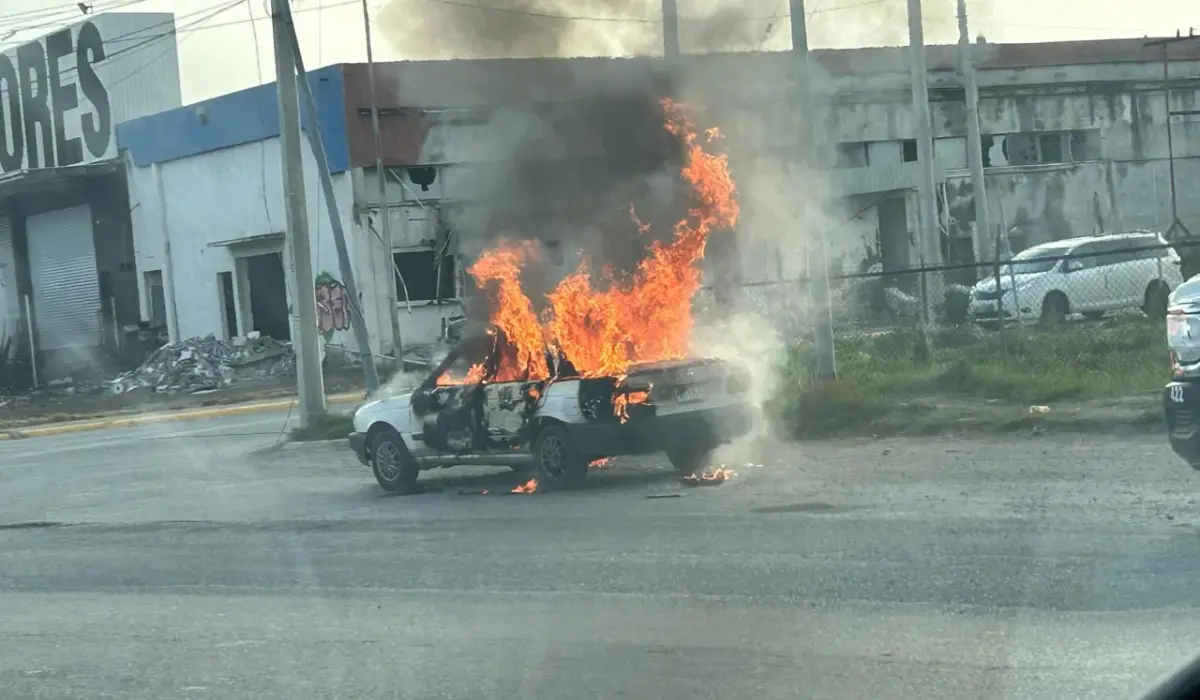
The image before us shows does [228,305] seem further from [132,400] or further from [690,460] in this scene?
[690,460]

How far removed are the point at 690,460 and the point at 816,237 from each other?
15.4 feet

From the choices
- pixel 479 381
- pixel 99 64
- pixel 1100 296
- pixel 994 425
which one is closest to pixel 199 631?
pixel 479 381

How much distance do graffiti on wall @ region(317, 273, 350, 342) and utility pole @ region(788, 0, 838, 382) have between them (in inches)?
353

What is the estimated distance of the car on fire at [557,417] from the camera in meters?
12.6

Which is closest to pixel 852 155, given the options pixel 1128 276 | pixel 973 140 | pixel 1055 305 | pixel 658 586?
pixel 973 140

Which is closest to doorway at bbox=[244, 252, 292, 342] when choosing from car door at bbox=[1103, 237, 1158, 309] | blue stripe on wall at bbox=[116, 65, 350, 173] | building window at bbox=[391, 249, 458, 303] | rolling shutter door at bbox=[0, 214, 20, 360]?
blue stripe on wall at bbox=[116, 65, 350, 173]

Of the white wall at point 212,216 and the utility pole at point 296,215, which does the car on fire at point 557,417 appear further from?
the white wall at point 212,216

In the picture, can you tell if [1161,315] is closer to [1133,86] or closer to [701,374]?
[701,374]

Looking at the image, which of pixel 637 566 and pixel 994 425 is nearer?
pixel 637 566

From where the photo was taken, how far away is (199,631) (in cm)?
808

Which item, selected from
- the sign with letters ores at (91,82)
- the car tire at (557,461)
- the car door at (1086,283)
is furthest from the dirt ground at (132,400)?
the car tire at (557,461)

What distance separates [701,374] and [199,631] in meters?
5.76

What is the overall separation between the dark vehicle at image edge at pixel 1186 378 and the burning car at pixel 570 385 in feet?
14.7

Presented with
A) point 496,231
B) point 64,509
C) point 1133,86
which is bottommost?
point 64,509
